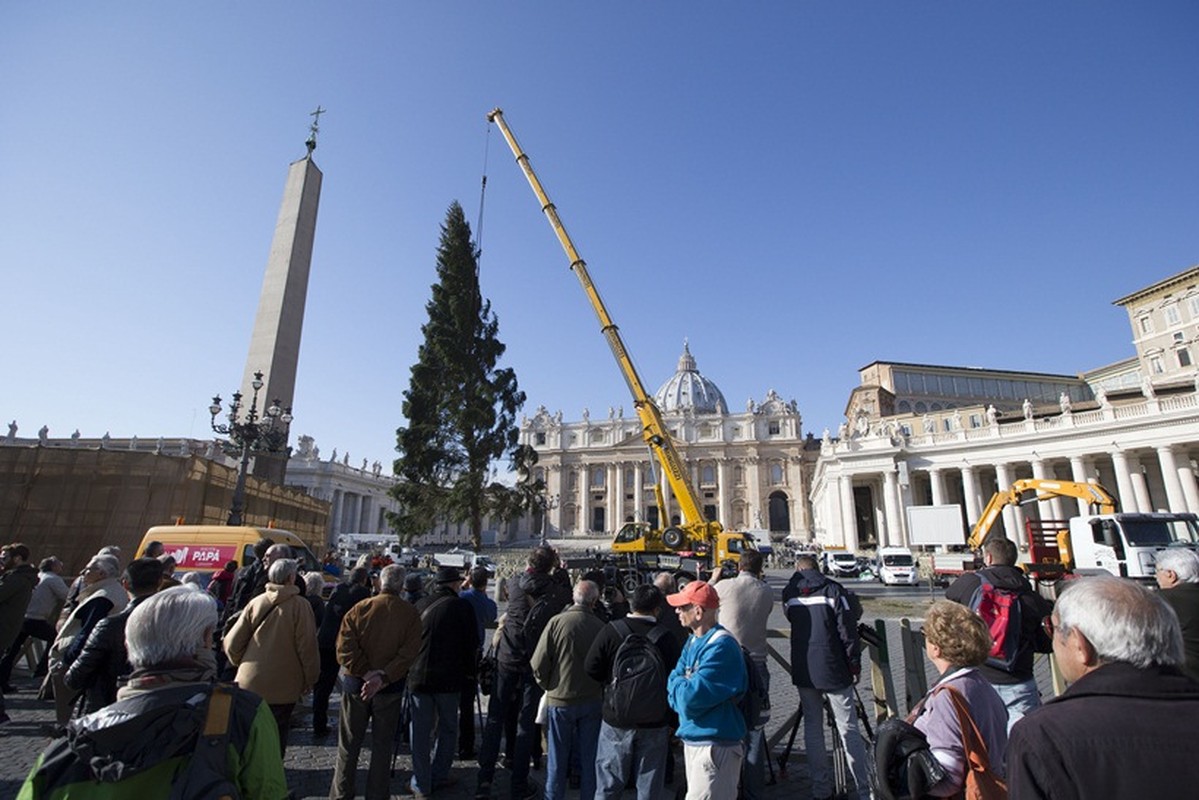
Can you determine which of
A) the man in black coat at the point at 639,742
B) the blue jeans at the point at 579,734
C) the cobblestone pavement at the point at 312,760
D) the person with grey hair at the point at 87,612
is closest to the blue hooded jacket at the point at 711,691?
the man in black coat at the point at 639,742

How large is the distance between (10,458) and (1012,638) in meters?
20.8

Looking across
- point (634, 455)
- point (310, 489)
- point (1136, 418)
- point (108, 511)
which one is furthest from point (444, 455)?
point (634, 455)

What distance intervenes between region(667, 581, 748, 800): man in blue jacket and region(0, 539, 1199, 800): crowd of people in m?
0.01

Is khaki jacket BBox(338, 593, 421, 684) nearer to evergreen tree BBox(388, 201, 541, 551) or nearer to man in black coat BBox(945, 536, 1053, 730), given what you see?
man in black coat BBox(945, 536, 1053, 730)

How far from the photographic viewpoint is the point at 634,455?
71250 mm

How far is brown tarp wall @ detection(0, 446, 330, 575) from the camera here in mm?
14344

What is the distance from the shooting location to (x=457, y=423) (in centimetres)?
2467

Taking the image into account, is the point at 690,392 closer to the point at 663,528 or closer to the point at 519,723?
the point at 663,528

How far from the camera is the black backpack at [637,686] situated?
3354 mm

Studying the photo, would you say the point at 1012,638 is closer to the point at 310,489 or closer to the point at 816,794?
the point at 816,794

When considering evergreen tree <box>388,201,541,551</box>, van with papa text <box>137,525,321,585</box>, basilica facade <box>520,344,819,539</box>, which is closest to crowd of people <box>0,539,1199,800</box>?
van with papa text <box>137,525,321,585</box>

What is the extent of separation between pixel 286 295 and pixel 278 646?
48.4 feet

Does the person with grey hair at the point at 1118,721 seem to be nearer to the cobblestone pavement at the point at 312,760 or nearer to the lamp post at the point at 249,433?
the cobblestone pavement at the point at 312,760

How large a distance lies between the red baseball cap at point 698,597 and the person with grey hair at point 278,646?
2657 mm
